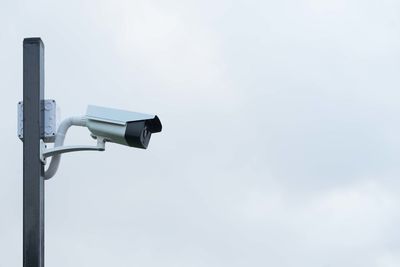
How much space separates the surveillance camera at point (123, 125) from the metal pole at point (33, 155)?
1.59 feet

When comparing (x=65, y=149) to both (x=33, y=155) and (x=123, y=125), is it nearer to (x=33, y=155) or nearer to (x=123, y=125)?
(x=33, y=155)

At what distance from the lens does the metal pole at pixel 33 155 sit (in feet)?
38.9

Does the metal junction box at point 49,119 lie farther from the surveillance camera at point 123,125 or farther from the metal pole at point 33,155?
the surveillance camera at point 123,125

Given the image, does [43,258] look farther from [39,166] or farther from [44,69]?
[44,69]

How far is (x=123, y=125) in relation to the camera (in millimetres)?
11992

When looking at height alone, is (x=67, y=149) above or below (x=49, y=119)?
below

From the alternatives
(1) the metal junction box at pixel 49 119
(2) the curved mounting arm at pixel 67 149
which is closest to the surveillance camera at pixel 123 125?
(2) the curved mounting arm at pixel 67 149

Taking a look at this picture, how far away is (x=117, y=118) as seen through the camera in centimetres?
1202

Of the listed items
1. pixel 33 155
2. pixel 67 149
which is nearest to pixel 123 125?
pixel 67 149

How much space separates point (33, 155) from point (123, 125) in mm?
836

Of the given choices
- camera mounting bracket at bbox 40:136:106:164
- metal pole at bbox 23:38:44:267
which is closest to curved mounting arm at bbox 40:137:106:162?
camera mounting bracket at bbox 40:136:106:164

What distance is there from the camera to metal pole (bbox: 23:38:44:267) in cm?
1186

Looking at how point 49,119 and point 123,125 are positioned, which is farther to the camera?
point 49,119

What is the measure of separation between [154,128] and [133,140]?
0.90 ft
